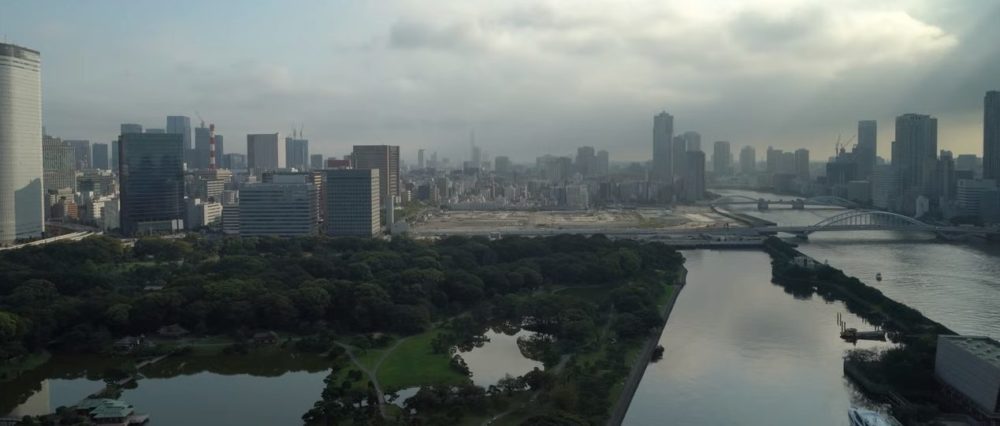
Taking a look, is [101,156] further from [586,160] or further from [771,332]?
[771,332]

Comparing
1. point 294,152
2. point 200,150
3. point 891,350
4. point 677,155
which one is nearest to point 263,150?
point 200,150

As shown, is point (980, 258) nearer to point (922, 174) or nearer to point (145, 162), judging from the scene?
point (922, 174)

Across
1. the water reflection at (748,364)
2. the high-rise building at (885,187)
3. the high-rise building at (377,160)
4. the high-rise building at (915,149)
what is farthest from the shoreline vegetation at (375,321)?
the high-rise building at (915,149)

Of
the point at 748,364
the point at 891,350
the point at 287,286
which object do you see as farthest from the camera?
the point at 287,286

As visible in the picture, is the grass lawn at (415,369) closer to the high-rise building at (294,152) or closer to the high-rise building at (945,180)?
the high-rise building at (945,180)

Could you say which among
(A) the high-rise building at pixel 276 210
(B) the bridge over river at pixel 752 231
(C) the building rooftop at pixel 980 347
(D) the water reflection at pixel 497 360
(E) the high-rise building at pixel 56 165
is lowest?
(D) the water reflection at pixel 497 360

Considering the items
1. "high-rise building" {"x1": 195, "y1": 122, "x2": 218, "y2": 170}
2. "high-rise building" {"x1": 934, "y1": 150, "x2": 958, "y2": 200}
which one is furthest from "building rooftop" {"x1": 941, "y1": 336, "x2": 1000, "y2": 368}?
"high-rise building" {"x1": 195, "y1": 122, "x2": 218, "y2": 170}
